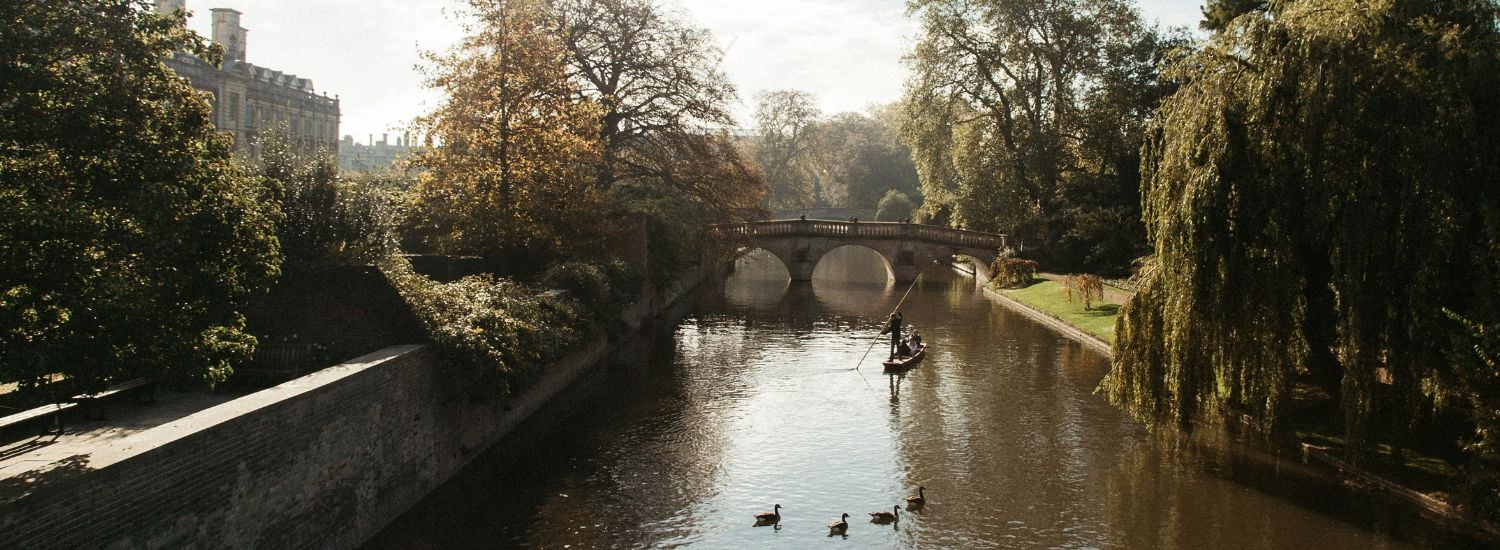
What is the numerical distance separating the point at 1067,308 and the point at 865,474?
23472 millimetres

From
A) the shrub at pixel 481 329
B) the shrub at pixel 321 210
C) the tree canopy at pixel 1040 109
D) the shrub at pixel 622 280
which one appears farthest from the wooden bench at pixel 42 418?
the tree canopy at pixel 1040 109

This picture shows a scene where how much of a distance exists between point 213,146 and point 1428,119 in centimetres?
1539

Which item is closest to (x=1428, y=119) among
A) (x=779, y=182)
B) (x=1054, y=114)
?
(x=1054, y=114)

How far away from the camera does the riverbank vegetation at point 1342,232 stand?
1312 cm

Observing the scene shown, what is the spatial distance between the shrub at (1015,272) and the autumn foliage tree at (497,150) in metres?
26.4

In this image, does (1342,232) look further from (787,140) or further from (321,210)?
(787,140)

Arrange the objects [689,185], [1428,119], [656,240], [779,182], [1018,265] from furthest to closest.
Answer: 1. [779,182]
2. [1018,265]
3. [689,185]
4. [656,240]
5. [1428,119]

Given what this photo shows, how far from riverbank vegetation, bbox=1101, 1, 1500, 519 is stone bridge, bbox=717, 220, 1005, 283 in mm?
37110

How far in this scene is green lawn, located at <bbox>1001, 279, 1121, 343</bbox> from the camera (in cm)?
3256

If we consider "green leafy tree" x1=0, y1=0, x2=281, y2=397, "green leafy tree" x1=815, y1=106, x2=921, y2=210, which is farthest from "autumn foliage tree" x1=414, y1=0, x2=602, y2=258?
"green leafy tree" x1=815, y1=106, x2=921, y2=210

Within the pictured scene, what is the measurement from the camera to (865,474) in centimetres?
→ 1667

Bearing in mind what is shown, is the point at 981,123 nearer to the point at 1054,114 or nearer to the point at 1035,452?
the point at 1054,114

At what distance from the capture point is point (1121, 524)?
46.5ft

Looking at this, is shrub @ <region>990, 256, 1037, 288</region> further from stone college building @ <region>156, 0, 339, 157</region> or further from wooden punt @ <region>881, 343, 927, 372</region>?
stone college building @ <region>156, 0, 339, 157</region>
